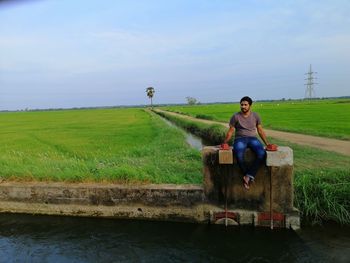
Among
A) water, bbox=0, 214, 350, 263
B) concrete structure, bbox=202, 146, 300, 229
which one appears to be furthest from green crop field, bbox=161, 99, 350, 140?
water, bbox=0, 214, 350, 263

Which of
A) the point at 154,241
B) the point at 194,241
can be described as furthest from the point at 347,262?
the point at 154,241

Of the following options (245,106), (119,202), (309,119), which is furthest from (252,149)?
(309,119)

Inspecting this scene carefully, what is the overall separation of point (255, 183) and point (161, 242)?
Result: 5.86ft

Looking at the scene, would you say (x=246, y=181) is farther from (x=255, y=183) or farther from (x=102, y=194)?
(x=102, y=194)

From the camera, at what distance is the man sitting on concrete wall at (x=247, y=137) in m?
5.53

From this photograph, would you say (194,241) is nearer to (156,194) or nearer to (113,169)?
(156,194)

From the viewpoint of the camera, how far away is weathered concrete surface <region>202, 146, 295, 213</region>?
5.62 m

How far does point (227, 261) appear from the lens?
15.5 feet

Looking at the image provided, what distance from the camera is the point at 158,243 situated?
5340 mm

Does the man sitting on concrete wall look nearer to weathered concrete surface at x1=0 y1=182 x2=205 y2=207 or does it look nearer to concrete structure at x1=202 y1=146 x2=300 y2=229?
concrete structure at x1=202 y1=146 x2=300 y2=229

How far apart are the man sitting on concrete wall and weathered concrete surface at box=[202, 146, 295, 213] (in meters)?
0.14

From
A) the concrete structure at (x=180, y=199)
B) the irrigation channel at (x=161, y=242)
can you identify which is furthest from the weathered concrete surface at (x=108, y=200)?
the irrigation channel at (x=161, y=242)

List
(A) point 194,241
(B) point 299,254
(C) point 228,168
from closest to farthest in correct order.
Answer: (B) point 299,254, (A) point 194,241, (C) point 228,168

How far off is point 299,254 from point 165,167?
4.19 m
